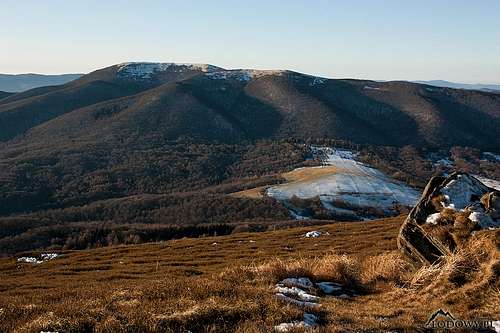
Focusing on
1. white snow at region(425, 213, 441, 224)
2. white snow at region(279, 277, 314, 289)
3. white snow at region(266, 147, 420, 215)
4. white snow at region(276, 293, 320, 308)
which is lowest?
white snow at region(266, 147, 420, 215)

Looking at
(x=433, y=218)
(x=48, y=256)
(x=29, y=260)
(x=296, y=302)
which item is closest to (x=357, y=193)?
(x=48, y=256)

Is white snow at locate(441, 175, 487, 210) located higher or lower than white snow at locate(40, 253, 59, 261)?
higher

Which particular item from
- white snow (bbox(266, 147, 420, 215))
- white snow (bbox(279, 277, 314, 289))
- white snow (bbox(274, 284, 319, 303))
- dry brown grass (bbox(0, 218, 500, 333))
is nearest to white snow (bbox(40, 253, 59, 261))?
dry brown grass (bbox(0, 218, 500, 333))

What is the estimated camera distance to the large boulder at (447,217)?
44.6ft

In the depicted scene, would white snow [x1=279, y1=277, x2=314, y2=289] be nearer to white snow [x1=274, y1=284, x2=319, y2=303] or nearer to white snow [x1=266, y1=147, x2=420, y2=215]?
white snow [x1=274, y1=284, x2=319, y2=303]

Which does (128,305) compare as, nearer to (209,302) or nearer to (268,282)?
(209,302)

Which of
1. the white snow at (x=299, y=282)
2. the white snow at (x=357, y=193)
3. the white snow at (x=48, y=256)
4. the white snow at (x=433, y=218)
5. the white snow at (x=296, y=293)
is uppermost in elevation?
the white snow at (x=433, y=218)

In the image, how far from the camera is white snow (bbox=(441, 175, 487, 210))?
48.4ft

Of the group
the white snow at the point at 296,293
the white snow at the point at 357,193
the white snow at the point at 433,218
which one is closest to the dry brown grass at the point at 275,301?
the white snow at the point at 296,293

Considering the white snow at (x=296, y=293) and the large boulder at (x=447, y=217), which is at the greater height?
the large boulder at (x=447, y=217)

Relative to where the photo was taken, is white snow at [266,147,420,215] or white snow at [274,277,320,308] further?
white snow at [266,147,420,215]

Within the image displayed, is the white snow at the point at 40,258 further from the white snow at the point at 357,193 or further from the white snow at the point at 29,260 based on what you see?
the white snow at the point at 357,193

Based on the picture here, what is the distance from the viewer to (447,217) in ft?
46.9

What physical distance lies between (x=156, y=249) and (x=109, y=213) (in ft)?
381
